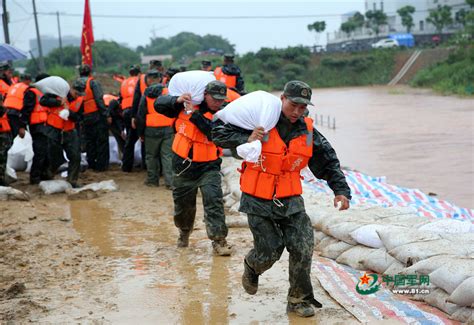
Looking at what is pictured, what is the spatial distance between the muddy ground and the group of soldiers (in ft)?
0.83

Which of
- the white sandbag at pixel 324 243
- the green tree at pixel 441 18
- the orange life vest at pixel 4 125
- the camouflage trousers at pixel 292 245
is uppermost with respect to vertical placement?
the green tree at pixel 441 18

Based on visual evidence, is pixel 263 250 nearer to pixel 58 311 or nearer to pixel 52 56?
pixel 58 311

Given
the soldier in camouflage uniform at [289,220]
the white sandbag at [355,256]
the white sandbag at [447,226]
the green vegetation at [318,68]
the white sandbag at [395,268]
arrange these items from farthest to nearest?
the green vegetation at [318,68], the white sandbag at [447,226], the white sandbag at [355,256], the white sandbag at [395,268], the soldier in camouflage uniform at [289,220]

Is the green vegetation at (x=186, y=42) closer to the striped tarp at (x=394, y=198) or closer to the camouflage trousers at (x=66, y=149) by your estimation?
the camouflage trousers at (x=66, y=149)

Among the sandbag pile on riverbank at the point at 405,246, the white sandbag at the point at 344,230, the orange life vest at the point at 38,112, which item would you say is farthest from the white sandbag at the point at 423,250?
the orange life vest at the point at 38,112

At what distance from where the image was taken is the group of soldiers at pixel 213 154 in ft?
15.7

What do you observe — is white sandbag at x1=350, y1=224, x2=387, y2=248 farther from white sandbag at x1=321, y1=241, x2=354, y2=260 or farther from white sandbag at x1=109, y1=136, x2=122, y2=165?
white sandbag at x1=109, y1=136, x2=122, y2=165

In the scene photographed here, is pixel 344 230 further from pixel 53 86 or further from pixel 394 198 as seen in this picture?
pixel 53 86

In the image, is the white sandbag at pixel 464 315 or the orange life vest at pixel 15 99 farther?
the orange life vest at pixel 15 99

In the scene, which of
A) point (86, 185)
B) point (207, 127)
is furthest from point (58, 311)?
point (86, 185)

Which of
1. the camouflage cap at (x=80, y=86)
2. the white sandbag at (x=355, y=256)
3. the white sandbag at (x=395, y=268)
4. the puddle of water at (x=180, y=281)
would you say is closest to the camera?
the puddle of water at (x=180, y=281)

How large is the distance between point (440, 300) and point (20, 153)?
819 cm

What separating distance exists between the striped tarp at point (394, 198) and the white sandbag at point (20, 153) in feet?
15.0

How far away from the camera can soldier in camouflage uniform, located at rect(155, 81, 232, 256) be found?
6.31 metres
